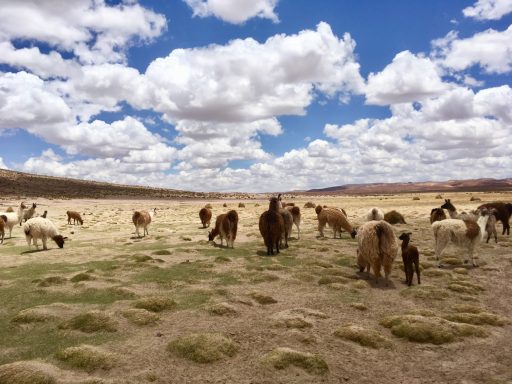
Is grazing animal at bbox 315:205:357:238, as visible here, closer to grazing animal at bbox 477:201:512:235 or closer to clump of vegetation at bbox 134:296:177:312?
grazing animal at bbox 477:201:512:235

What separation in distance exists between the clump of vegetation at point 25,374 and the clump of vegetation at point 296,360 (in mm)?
3778

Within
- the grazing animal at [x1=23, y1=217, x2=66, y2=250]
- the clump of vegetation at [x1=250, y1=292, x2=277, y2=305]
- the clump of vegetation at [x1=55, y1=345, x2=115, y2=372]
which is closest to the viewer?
the clump of vegetation at [x1=55, y1=345, x2=115, y2=372]

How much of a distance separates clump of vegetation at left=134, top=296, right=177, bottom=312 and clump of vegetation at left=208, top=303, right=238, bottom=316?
1128 mm

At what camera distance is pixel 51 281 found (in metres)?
12.5

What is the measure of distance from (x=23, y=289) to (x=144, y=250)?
24.2 feet

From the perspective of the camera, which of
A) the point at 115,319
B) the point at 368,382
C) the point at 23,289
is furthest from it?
the point at 23,289

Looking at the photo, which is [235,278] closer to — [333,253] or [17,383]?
[333,253]

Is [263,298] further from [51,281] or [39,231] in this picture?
[39,231]

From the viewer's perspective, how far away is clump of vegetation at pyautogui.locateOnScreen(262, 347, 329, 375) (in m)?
7.16

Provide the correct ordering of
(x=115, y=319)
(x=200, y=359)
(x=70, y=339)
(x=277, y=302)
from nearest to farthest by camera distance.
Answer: (x=200, y=359)
(x=70, y=339)
(x=115, y=319)
(x=277, y=302)

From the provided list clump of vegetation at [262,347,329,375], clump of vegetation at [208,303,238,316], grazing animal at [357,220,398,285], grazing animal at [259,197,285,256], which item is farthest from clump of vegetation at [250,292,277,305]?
grazing animal at [259,197,285,256]

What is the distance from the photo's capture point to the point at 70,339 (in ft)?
27.0

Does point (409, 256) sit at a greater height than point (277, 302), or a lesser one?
greater

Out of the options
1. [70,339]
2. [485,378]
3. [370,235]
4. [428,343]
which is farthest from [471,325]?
[70,339]
